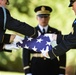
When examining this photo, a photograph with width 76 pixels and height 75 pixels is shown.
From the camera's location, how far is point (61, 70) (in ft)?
6.66

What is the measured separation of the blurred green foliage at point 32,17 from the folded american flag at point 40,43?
0.08 metres

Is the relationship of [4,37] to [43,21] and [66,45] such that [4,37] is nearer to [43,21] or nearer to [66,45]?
[43,21]

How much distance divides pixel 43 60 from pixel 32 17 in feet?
0.89

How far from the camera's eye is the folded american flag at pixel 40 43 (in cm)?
200

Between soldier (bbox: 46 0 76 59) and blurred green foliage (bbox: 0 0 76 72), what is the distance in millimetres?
78

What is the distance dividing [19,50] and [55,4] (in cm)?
35

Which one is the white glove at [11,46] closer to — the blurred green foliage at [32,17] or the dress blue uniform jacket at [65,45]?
the blurred green foliage at [32,17]

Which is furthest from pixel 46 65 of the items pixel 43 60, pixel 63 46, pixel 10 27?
pixel 10 27

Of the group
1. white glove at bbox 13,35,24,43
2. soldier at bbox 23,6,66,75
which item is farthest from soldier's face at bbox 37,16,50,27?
white glove at bbox 13,35,24,43

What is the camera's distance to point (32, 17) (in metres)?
2.08

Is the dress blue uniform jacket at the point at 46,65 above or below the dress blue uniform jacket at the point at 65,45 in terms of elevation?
below

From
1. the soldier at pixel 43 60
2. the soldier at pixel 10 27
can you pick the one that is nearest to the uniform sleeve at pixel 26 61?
the soldier at pixel 43 60

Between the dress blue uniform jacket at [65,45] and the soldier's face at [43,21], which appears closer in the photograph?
the dress blue uniform jacket at [65,45]

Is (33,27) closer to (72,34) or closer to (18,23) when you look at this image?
(18,23)
